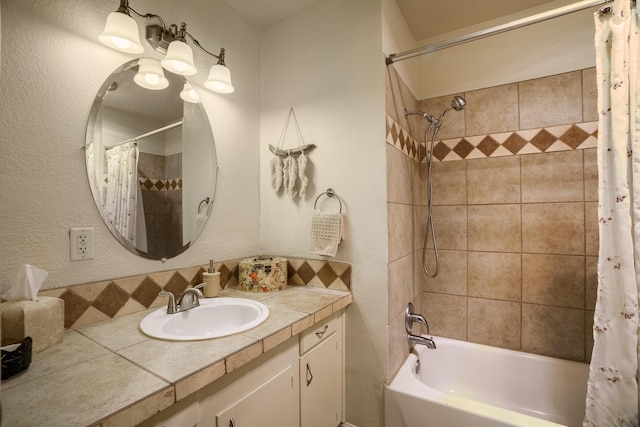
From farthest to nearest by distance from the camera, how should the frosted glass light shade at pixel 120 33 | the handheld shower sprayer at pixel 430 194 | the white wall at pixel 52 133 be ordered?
the handheld shower sprayer at pixel 430 194 < the frosted glass light shade at pixel 120 33 < the white wall at pixel 52 133

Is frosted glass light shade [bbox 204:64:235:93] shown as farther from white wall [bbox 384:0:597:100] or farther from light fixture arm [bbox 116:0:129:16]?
white wall [bbox 384:0:597:100]

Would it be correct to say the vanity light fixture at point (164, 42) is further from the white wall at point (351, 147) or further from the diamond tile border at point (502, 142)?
the diamond tile border at point (502, 142)

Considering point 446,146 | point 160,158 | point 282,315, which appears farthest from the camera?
point 446,146

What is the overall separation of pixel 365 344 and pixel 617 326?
1.03 m

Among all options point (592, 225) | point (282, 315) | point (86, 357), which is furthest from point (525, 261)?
point (86, 357)

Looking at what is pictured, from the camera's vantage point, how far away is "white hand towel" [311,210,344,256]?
5.25ft

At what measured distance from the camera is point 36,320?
3.09 ft

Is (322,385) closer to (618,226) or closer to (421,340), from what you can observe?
(421,340)

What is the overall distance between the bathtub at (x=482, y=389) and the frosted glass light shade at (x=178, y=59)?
181 centimetres

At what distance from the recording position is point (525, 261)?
186cm

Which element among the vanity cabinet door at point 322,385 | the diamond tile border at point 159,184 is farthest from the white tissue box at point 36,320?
the vanity cabinet door at point 322,385

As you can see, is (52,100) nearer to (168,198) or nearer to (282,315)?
(168,198)

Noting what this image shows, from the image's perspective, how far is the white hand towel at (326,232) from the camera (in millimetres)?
1602

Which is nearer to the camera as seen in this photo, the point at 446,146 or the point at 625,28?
the point at 625,28
